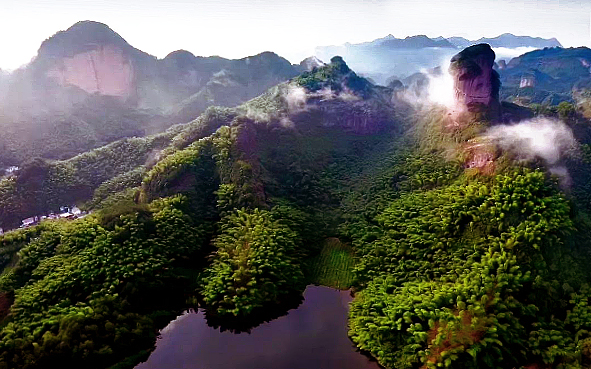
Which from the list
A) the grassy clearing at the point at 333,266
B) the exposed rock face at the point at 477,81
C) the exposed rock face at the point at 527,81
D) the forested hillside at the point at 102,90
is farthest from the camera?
the exposed rock face at the point at 527,81

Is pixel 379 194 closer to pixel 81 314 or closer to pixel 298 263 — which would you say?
pixel 298 263

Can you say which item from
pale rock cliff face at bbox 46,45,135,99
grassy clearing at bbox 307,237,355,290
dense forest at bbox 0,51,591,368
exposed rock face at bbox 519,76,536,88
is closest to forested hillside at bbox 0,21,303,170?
pale rock cliff face at bbox 46,45,135,99

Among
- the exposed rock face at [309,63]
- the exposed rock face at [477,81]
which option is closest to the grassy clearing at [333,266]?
the exposed rock face at [477,81]

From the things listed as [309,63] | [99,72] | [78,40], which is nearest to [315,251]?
[99,72]

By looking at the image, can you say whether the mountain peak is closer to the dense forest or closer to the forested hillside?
the forested hillside

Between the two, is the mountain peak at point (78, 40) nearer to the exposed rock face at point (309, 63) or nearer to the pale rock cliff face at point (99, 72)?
the pale rock cliff face at point (99, 72)
